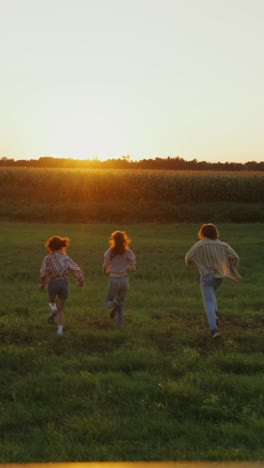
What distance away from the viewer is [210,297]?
10.1m

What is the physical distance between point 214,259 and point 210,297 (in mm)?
579

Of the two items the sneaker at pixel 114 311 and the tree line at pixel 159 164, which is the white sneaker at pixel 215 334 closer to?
the sneaker at pixel 114 311

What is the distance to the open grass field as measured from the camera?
18.6 ft

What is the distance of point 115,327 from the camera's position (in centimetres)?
1077

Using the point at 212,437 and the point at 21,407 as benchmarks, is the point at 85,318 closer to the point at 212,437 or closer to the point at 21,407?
the point at 21,407

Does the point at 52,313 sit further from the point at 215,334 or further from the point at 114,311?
the point at 215,334

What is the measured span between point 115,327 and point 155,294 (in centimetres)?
393

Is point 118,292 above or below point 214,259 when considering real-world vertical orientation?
below

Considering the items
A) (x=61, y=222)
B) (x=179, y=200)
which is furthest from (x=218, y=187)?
(x=61, y=222)

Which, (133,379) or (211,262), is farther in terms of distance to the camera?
(211,262)

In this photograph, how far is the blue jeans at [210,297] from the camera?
390 inches

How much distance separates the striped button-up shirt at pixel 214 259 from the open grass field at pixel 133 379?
96 cm

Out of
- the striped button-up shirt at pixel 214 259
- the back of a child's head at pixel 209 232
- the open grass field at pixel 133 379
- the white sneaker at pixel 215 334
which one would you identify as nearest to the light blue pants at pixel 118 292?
the open grass field at pixel 133 379

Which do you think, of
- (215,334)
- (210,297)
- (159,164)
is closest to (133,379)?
(215,334)
